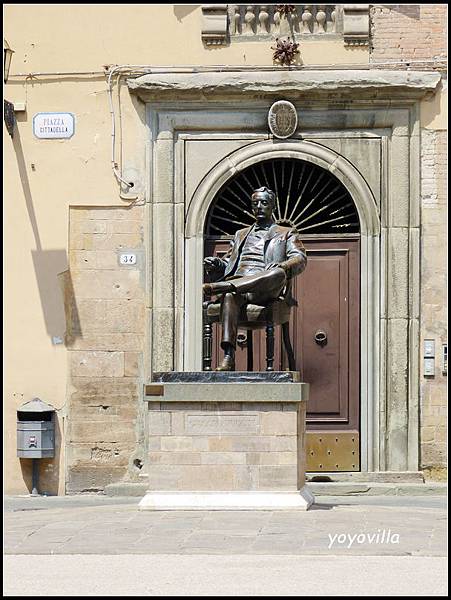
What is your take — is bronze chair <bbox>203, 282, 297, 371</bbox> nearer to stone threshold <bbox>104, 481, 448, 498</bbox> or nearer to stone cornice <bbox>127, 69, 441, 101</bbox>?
stone threshold <bbox>104, 481, 448, 498</bbox>

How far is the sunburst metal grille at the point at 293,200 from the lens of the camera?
571 inches

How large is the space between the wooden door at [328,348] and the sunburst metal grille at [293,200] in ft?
0.70

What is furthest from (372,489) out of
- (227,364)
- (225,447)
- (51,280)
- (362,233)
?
(51,280)

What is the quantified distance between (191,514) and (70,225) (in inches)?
190

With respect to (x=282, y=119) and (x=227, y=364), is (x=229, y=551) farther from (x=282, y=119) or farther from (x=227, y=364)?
(x=282, y=119)

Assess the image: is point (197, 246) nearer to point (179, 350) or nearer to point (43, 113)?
point (179, 350)

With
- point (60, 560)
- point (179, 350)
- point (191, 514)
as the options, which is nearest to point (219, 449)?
point (191, 514)

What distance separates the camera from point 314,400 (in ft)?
47.3

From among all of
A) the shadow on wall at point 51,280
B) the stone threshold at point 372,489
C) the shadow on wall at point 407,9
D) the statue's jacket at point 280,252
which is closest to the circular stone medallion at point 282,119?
the shadow on wall at point 407,9

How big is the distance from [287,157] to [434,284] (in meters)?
1.92

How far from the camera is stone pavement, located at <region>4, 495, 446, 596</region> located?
7.60m

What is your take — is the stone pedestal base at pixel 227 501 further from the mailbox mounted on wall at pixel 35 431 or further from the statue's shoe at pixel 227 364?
the mailbox mounted on wall at pixel 35 431

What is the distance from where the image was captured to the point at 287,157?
14.4 meters

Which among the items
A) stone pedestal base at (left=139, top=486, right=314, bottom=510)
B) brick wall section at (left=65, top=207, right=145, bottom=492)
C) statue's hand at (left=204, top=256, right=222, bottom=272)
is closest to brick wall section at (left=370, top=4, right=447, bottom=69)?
brick wall section at (left=65, top=207, right=145, bottom=492)
